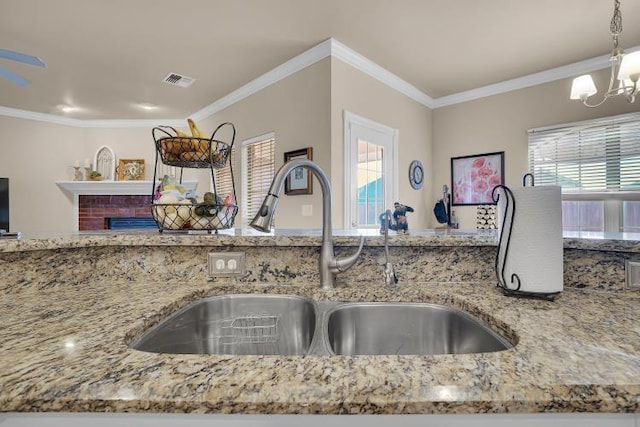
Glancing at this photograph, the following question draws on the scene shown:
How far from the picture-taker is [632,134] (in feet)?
10.3

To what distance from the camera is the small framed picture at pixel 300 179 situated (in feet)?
10.8

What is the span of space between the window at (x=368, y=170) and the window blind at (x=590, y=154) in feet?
5.38

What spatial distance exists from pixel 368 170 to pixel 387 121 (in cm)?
70

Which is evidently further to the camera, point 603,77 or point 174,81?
point 174,81

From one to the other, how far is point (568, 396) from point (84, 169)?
6.63 m

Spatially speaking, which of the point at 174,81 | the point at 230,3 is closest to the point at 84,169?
the point at 174,81

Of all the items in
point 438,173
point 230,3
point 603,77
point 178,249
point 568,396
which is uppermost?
point 230,3

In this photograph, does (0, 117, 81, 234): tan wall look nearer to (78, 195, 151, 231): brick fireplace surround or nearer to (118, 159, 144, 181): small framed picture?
(78, 195, 151, 231): brick fireplace surround

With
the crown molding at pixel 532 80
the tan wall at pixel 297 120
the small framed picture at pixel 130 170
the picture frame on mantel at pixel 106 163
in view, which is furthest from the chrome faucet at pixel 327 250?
the picture frame on mantel at pixel 106 163

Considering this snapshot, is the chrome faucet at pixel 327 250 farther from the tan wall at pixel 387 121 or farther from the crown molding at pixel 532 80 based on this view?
the crown molding at pixel 532 80

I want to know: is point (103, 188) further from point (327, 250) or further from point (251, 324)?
point (327, 250)

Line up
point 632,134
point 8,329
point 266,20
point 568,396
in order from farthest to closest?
point 632,134
point 266,20
point 8,329
point 568,396

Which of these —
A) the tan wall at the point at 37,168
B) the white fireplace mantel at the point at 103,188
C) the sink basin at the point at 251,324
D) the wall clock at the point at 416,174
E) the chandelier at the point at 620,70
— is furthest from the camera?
the white fireplace mantel at the point at 103,188

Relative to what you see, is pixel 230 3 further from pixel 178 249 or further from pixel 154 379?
pixel 154 379
